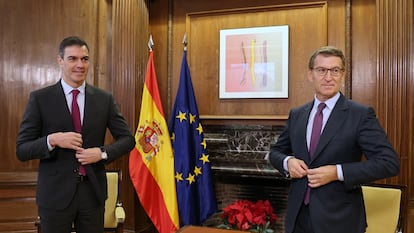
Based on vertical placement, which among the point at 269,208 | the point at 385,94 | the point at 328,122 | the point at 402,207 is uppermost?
the point at 385,94

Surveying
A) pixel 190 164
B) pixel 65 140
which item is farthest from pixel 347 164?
pixel 190 164

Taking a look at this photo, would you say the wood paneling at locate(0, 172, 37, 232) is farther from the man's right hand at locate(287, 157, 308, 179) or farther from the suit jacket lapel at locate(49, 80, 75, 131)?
the man's right hand at locate(287, 157, 308, 179)

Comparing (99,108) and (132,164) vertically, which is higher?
(99,108)

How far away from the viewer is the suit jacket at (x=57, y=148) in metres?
1.66

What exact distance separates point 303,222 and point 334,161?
0.29m

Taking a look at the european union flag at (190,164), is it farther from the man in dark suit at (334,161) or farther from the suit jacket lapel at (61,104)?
the man in dark suit at (334,161)

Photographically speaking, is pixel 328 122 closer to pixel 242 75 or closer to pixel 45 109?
pixel 45 109

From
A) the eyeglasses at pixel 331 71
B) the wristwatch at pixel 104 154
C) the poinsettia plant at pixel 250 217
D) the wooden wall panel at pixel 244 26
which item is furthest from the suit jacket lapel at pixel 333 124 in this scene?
the wooden wall panel at pixel 244 26

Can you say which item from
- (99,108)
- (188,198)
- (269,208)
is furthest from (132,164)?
(99,108)

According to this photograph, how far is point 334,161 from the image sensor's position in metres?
A: 1.49

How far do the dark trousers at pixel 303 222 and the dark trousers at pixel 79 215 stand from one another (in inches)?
36.6

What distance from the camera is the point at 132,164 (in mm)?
3217

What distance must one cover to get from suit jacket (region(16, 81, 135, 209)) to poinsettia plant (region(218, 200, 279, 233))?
149cm

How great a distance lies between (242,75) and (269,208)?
1240 millimetres
